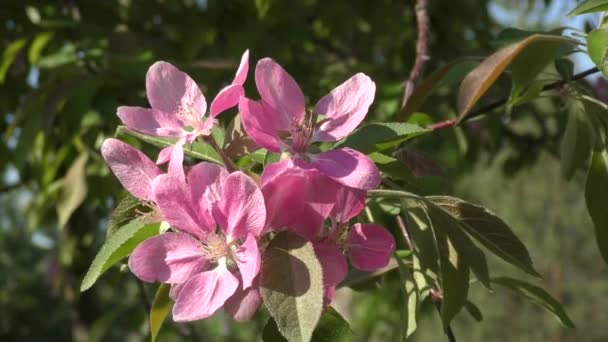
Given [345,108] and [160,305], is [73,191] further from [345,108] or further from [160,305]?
[345,108]

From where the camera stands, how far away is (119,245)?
921mm

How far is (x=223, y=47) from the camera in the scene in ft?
8.08

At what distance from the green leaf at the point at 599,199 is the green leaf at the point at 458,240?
Result: 217mm

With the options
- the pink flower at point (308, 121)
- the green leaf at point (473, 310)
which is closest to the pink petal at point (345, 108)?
the pink flower at point (308, 121)

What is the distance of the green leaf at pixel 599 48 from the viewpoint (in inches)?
37.4

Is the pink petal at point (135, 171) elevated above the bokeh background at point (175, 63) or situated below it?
above

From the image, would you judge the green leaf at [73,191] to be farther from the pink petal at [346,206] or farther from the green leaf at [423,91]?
the pink petal at [346,206]

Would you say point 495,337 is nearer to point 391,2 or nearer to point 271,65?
point 391,2

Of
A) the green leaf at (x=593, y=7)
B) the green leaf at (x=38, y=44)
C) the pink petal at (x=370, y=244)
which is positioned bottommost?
the green leaf at (x=38, y=44)

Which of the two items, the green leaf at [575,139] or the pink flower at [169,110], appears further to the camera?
the green leaf at [575,139]

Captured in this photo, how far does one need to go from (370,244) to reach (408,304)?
0.31 feet

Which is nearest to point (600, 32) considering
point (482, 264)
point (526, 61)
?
point (526, 61)

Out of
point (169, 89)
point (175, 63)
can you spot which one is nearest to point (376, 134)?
point (169, 89)

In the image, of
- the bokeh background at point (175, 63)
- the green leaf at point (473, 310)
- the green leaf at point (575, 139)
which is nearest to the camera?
the green leaf at point (575, 139)
